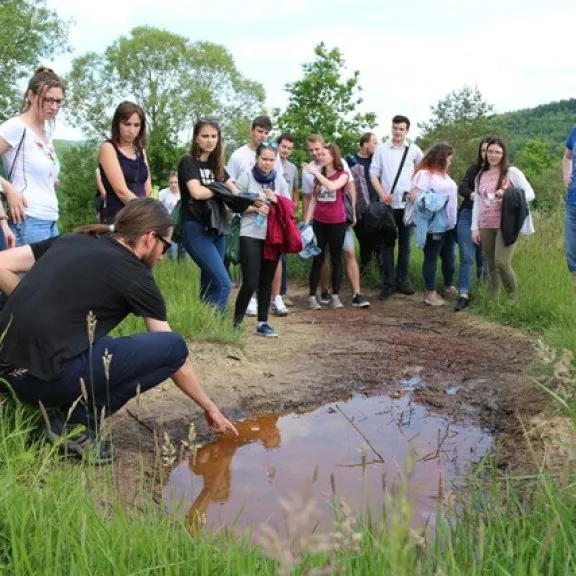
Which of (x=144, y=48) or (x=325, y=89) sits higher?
(x=144, y=48)

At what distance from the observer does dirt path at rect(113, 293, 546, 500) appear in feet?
12.5

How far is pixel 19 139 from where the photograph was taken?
411 centimetres

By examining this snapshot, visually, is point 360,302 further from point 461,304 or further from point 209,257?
point 209,257

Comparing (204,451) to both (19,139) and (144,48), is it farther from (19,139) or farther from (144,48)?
(144,48)

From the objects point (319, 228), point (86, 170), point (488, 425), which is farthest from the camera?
point (86, 170)

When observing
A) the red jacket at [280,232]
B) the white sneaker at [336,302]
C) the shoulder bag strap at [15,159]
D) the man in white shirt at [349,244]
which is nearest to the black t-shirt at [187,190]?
the red jacket at [280,232]

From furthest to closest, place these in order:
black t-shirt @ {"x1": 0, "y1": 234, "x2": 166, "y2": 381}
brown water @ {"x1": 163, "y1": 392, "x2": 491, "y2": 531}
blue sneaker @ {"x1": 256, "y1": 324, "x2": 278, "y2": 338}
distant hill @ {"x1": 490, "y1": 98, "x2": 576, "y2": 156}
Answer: distant hill @ {"x1": 490, "y1": 98, "x2": 576, "y2": 156} → blue sneaker @ {"x1": 256, "y1": 324, "x2": 278, "y2": 338} → black t-shirt @ {"x1": 0, "y1": 234, "x2": 166, "y2": 381} → brown water @ {"x1": 163, "y1": 392, "x2": 491, "y2": 531}

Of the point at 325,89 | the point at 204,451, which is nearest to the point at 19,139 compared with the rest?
the point at 204,451

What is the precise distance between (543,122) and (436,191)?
286 feet

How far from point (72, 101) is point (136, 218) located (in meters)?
41.6

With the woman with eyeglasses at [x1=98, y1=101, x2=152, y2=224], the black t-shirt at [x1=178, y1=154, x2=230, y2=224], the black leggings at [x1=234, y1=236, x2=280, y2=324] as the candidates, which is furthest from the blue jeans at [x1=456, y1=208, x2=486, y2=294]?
the woman with eyeglasses at [x1=98, y1=101, x2=152, y2=224]

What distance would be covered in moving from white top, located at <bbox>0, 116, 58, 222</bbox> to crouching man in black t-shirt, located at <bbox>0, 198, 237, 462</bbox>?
3.40 ft

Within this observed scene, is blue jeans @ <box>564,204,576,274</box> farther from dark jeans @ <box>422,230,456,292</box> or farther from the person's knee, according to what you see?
the person's knee

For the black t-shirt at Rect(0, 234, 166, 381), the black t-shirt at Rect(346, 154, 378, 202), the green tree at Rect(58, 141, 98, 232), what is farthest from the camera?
the green tree at Rect(58, 141, 98, 232)
